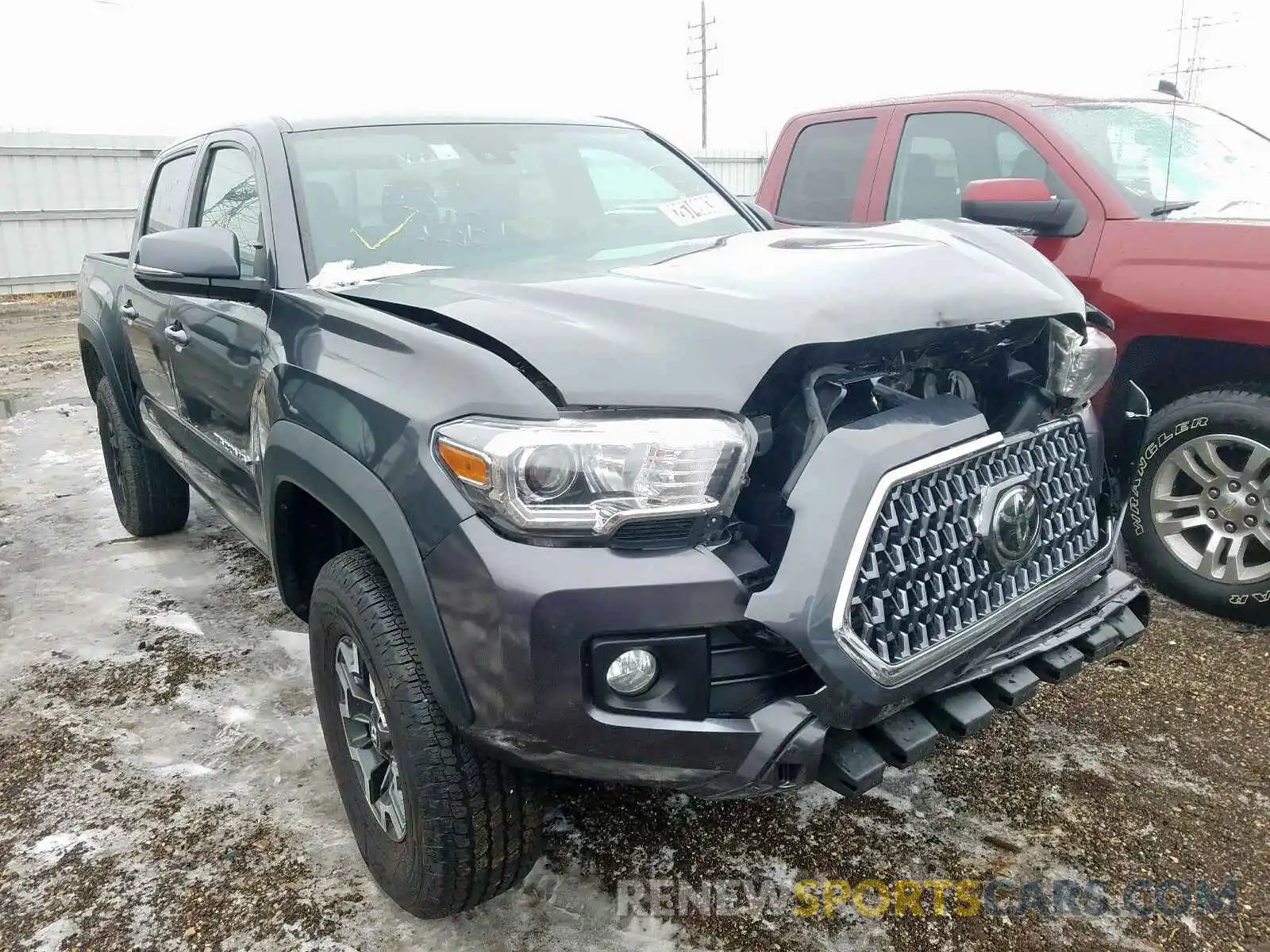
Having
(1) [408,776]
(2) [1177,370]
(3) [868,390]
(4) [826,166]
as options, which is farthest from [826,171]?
(1) [408,776]

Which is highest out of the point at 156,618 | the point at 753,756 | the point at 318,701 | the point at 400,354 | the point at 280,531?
the point at 400,354

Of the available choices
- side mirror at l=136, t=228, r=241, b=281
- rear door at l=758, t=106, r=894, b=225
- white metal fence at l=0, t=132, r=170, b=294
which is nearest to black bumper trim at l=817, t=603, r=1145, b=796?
side mirror at l=136, t=228, r=241, b=281

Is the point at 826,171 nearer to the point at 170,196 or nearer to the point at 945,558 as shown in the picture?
the point at 170,196

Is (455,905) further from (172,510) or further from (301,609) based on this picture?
(172,510)

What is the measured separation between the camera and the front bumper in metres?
1.61

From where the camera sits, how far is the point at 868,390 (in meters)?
2.01

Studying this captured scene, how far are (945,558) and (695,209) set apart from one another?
5.81 feet

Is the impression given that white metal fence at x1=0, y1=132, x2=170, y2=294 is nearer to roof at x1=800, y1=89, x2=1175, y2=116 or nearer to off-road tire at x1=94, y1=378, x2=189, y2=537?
off-road tire at x1=94, y1=378, x2=189, y2=537

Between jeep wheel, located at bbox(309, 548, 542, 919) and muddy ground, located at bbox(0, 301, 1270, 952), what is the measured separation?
0.20 m

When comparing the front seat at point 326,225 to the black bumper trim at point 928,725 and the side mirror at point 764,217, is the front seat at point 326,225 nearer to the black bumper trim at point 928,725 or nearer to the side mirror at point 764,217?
the side mirror at point 764,217

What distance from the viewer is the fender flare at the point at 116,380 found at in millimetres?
4112

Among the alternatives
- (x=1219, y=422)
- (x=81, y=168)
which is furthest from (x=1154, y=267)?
(x=81, y=168)

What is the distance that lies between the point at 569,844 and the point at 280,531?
1.06 m

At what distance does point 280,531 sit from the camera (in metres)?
2.41
